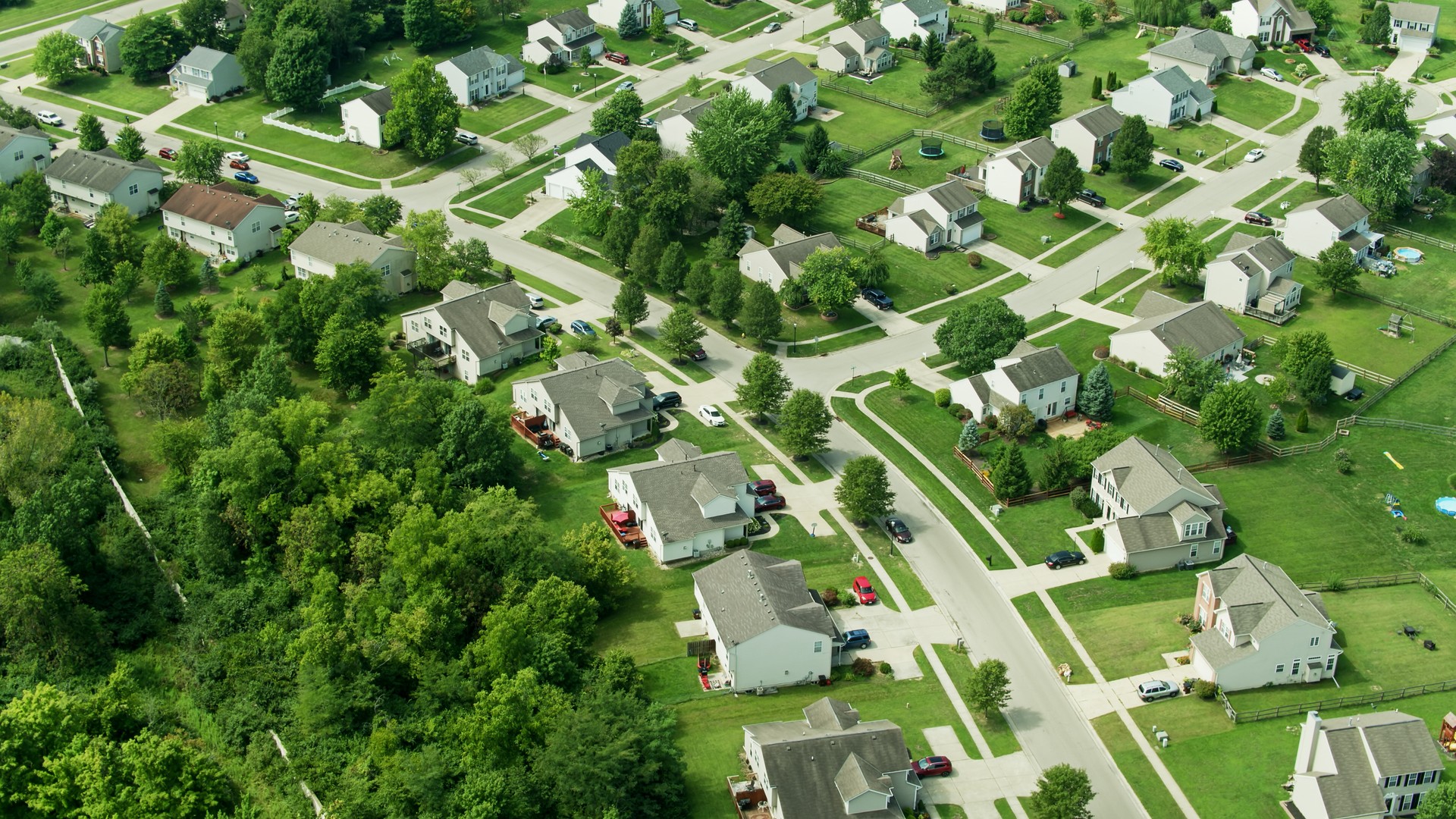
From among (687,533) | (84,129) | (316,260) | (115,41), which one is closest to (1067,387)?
(687,533)

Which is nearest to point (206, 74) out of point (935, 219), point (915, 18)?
point (915, 18)

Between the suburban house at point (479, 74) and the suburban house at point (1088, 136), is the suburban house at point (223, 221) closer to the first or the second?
the suburban house at point (479, 74)

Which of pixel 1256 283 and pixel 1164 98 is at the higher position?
pixel 1164 98

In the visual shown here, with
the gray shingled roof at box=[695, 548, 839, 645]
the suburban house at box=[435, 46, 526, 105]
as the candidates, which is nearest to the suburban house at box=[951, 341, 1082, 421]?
the gray shingled roof at box=[695, 548, 839, 645]

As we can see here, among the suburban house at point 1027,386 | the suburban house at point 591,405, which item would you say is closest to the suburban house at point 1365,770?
the suburban house at point 1027,386

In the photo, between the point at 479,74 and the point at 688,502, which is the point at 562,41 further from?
the point at 688,502

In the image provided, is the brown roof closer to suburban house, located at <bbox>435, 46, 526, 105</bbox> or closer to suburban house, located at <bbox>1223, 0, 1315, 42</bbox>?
suburban house, located at <bbox>435, 46, 526, 105</bbox>
